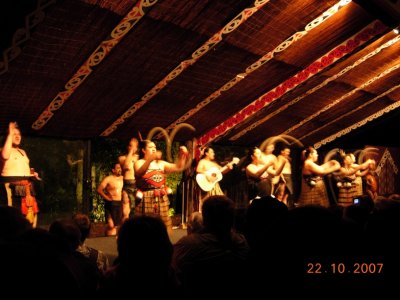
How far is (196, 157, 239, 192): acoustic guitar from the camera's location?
7.39m

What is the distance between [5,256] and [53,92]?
4586 mm

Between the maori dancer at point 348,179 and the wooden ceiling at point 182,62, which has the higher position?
the wooden ceiling at point 182,62

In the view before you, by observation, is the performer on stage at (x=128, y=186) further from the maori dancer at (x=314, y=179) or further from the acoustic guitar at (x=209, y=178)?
the maori dancer at (x=314, y=179)

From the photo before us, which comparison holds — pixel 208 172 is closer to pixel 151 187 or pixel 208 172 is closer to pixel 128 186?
pixel 128 186

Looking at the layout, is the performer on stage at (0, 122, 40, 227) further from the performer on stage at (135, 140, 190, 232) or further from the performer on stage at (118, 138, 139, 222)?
the performer on stage at (118, 138, 139, 222)

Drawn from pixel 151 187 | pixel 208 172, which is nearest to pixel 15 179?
pixel 151 187

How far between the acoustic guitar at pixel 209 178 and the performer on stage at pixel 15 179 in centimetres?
298

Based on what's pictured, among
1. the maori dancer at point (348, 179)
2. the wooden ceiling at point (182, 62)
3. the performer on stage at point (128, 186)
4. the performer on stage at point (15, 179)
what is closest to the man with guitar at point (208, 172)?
the wooden ceiling at point (182, 62)

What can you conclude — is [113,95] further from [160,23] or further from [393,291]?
[393,291]

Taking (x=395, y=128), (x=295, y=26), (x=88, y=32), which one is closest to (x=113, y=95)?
(x=88, y=32)

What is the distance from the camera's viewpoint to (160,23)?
4.57 m

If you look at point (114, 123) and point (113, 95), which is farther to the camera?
point (114, 123)

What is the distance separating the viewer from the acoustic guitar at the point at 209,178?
291 inches

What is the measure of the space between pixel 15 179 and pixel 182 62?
8.64 feet
